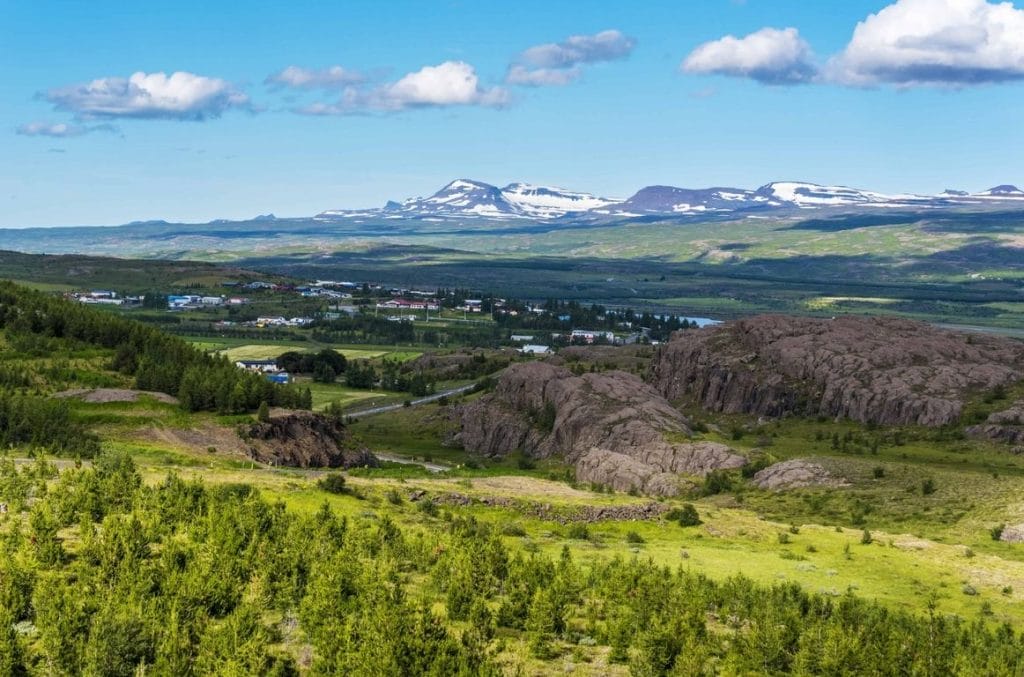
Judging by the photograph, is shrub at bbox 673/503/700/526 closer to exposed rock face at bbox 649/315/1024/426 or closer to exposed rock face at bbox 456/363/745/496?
exposed rock face at bbox 456/363/745/496

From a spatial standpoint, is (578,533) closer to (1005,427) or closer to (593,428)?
(593,428)

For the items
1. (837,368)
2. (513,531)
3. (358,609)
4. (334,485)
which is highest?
(358,609)

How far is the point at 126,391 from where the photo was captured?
363 ft

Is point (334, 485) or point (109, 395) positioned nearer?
point (334, 485)

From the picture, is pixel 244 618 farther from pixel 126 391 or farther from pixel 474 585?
pixel 126 391

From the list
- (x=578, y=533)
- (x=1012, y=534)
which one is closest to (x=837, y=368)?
(x=1012, y=534)

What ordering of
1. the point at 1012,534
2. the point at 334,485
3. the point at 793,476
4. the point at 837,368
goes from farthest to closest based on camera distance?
the point at 837,368, the point at 793,476, the point at 1012,534, the point at 334,485

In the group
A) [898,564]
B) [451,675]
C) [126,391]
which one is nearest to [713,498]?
[898,564]

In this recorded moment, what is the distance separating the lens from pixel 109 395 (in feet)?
356

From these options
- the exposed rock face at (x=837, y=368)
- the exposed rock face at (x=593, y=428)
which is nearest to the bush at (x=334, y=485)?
the exposed rock face at (x=593, y=428)

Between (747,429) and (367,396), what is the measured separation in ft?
248

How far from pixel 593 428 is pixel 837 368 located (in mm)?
39683

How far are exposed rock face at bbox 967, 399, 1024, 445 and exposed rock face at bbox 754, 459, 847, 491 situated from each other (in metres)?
32.8

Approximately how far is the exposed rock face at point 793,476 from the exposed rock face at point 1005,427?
32.8 m
